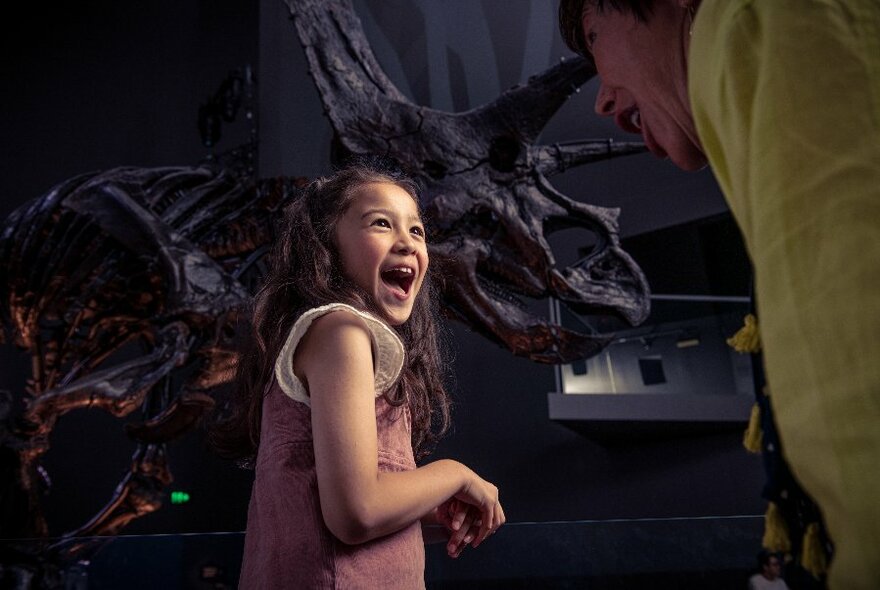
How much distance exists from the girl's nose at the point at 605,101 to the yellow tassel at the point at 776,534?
0.57m

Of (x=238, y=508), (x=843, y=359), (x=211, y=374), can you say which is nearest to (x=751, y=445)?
(x=843, y=359)

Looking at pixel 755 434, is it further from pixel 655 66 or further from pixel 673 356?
pixel 673 356

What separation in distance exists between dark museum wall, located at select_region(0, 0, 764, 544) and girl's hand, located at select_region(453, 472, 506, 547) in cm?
348

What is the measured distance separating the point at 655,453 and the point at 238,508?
146 inches

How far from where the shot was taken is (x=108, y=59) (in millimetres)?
5215

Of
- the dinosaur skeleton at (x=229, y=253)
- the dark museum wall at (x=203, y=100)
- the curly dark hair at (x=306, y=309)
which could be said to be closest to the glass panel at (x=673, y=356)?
the dark museum wall at (x=203, y=100)

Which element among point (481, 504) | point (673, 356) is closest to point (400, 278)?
point (481, 504)

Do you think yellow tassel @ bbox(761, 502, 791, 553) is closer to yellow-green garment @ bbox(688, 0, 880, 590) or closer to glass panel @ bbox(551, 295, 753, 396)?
yellow-green garment @ bbox(688, 0, 880, 590)

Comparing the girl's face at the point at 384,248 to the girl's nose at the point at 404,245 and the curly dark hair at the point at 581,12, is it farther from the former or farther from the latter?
the curly dark hair at the point at 581,12

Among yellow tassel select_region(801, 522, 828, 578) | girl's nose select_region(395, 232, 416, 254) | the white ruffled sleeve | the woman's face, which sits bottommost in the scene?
yellow tassel select_region(801, 522, 828, 578)

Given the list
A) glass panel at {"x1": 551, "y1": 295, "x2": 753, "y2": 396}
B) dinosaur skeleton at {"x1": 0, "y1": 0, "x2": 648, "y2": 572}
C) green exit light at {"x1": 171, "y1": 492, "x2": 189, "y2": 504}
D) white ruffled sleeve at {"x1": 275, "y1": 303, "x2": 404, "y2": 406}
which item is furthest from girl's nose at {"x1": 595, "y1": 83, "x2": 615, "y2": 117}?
green exit light at {"x1": 171, "y1": 492, "x2": 189, "y2": 504}

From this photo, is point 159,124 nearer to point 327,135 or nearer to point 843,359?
point 327,135

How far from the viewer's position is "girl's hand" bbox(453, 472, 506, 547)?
979 millimetres

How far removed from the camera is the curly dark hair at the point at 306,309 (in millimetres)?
1057
